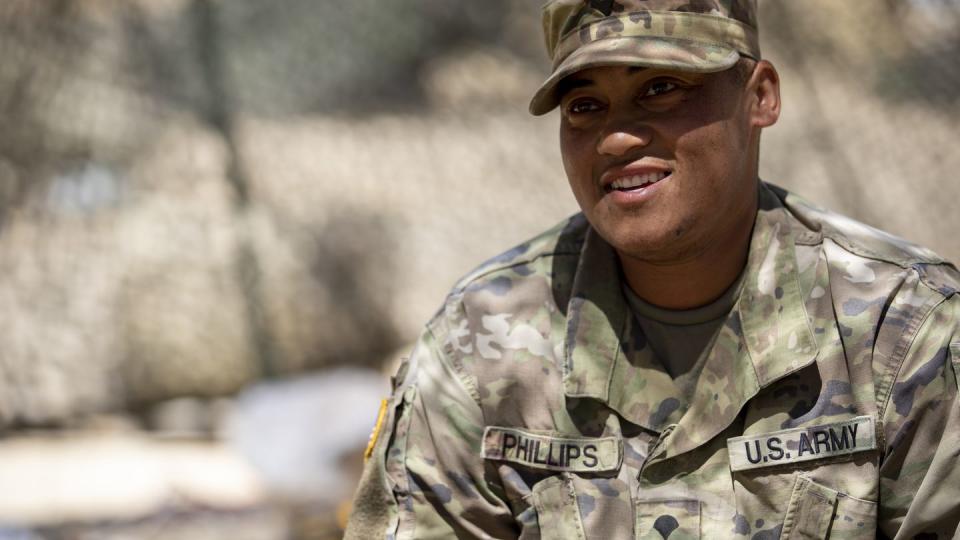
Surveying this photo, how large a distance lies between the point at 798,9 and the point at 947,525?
3.18 meters

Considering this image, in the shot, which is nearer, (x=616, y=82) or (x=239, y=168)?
(x=616, y=82)

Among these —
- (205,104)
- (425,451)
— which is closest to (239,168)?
(205,104)

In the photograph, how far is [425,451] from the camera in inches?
94.0

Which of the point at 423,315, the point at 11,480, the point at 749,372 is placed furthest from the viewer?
the point at 423,315

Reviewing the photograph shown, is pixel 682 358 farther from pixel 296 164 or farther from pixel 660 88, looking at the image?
pixel 296 164

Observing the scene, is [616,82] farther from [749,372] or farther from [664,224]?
[749,372]

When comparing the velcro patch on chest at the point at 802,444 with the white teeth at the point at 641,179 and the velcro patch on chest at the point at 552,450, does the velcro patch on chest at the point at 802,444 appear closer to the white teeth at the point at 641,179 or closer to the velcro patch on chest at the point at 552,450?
the velcro patch on chest at the point at 552,450

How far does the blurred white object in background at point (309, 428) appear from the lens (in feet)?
13.9

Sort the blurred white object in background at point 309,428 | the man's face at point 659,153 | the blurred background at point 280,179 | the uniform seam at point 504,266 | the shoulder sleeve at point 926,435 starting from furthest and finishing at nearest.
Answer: the blurred background at point 280,179
the blurred white object in background at point 309,428
the uniform seam at point 504,266
the man's face at point 659,153
the shoulder sleeve at point 926,435

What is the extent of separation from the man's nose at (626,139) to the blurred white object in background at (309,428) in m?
2.22

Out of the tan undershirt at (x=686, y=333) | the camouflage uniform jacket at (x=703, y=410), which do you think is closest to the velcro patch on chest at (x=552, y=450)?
the camouflage uniform jacket at (x=703, y=410)

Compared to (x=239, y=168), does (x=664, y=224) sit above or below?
below

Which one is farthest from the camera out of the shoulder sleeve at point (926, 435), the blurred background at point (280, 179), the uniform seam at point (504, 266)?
the blurred background at point (280, 179)

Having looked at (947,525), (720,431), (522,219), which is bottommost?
(947,525)
